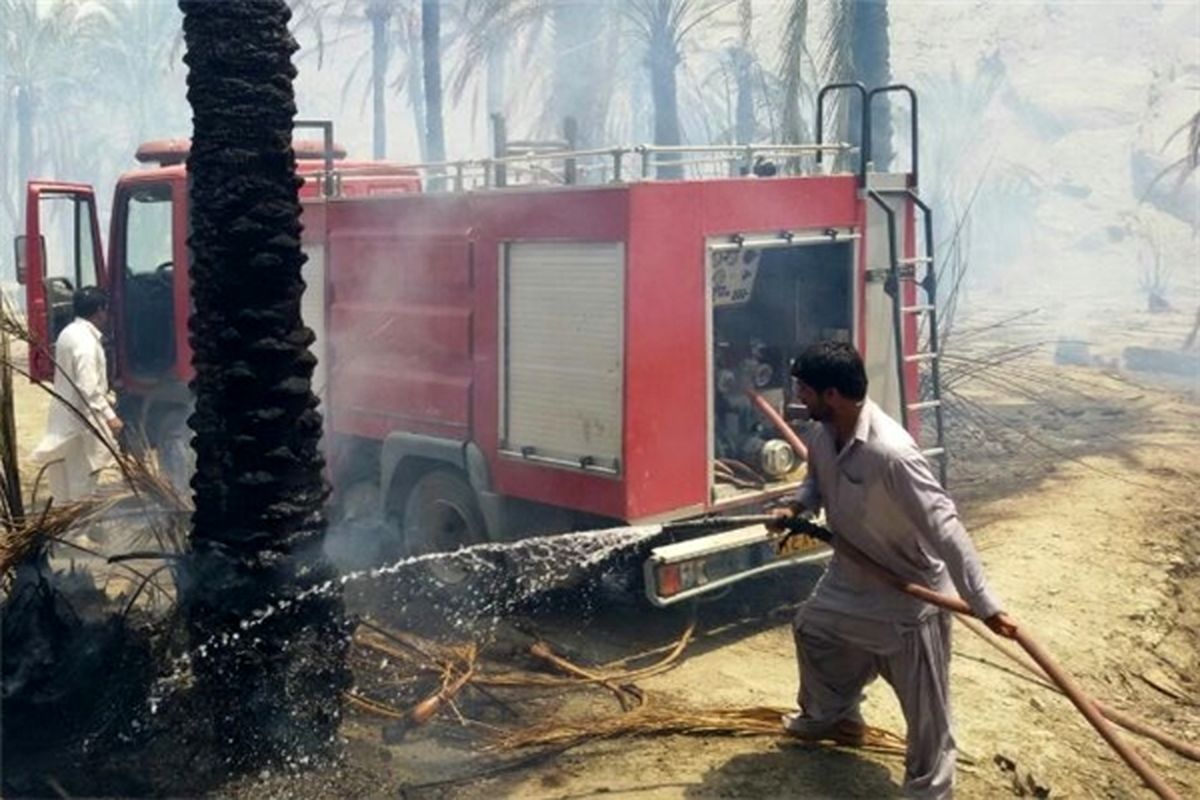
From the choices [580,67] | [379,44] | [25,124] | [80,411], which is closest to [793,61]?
[580,67]

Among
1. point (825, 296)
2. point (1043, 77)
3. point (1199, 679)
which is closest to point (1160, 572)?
point (1199, 679)

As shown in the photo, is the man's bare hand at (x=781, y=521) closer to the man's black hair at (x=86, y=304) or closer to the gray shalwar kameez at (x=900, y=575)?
the gray shalwar kameez at (x=900, y=575)

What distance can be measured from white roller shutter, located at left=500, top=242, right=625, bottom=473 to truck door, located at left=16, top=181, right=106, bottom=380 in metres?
4.41

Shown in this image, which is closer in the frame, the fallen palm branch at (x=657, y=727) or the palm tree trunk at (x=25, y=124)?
the fallen palm branch at (x=657, y=727)

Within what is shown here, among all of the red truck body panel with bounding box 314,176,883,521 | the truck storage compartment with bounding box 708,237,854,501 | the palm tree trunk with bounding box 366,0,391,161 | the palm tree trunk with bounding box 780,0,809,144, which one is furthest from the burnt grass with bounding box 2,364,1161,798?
the palm tree trunk with bounding box 366,0,391,161

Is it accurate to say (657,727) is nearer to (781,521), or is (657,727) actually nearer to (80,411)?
(781,521)

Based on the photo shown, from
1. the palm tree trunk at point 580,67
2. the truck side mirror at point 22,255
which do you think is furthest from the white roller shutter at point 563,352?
the palm tree trunk at point 580,67

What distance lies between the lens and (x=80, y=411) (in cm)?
878

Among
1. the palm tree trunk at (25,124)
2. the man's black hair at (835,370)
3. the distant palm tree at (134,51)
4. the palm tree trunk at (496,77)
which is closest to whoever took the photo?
the man's black hair at (835,370)

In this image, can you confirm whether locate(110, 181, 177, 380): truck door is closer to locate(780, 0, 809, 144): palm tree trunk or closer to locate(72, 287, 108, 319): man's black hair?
locate(72, 287, 108, 319): man's black hair

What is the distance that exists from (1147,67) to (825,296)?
85034 millimetres

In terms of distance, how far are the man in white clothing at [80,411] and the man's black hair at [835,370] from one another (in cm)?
554

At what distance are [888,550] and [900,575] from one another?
0.11 m

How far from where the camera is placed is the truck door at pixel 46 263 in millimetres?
9719
